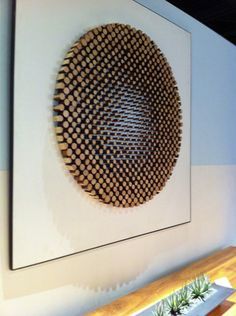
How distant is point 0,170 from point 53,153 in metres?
0.26

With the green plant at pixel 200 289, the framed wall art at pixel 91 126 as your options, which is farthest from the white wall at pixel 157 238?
the green plant at pixel 200 289

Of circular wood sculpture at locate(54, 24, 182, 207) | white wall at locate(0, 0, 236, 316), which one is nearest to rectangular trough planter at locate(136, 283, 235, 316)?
white wall at locate(0, 0, 236, 316)

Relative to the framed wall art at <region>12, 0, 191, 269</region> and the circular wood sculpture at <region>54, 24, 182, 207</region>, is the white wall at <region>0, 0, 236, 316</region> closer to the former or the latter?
the framed wall art at <region>12, 0, 191, 269</region>

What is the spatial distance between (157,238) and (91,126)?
3.13ft

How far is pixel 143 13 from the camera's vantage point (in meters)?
2.01

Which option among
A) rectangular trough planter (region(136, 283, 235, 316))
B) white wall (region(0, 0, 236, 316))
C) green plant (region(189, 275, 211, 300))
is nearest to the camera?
white wall (region(0, 0, 236, 316))

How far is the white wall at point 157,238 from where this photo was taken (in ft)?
4.52

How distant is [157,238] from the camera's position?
2.16m

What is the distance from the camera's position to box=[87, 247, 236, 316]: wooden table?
1.60 metres

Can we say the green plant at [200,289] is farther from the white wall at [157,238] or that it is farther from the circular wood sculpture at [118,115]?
the circular wood sculpture at [118,115]

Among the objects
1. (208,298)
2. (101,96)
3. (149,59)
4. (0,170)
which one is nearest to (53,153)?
(0,170)

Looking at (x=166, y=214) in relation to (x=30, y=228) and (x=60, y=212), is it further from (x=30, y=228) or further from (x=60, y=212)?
(x=30, y=228)

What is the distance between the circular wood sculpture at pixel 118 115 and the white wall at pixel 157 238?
30 cm

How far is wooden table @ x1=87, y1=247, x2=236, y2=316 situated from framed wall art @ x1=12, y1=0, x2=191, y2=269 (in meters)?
0.31
